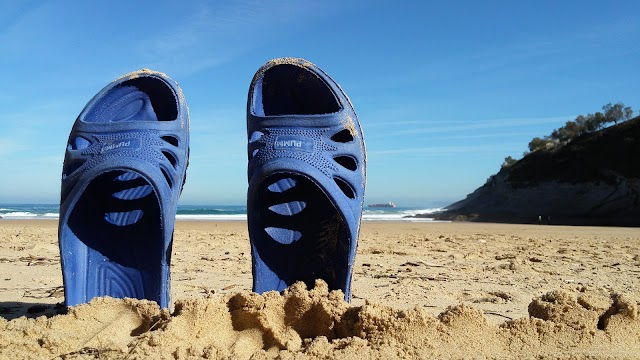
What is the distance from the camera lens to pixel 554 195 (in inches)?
780

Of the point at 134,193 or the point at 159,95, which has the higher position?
the point at 159,95

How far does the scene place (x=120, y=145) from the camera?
2.02 meters

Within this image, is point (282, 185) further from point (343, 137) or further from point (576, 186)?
point (576, 186)

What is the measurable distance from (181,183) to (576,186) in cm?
2004

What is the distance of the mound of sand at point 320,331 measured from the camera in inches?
50.7

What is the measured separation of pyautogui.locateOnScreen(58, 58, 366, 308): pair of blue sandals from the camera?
2.01 m

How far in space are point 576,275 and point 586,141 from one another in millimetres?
20250

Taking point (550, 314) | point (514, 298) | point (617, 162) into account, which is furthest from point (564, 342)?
point (617, 162)

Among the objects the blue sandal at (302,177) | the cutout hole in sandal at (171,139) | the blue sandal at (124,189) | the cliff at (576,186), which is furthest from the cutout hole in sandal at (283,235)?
the cliff at (576,186)

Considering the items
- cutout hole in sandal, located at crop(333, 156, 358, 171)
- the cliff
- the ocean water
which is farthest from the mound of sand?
the ocean water

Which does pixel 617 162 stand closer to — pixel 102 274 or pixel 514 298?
pixel 514 298

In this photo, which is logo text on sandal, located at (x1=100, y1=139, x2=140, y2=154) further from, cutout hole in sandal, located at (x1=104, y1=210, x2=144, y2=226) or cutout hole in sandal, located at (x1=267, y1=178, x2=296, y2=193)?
cutout hole in sandal, located at (x1=267, y1=178, x2=296, y2=193)

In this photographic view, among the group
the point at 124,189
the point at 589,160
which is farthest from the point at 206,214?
the point at 124,189

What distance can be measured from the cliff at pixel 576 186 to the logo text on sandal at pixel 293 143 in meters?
15.8
